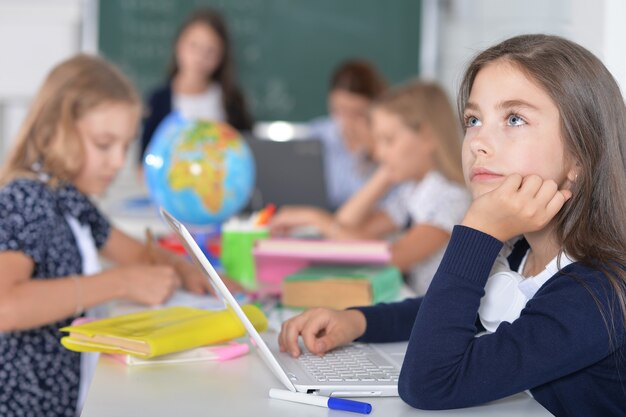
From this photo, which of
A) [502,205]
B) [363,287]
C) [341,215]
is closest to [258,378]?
[502,205]

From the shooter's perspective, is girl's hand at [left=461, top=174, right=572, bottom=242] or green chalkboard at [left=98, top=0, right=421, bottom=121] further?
green chalkboard at [left=98, top=0, right=421, bottom=121]

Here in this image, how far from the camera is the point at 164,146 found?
2.29 meters

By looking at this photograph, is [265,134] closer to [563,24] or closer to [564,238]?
[563,24]

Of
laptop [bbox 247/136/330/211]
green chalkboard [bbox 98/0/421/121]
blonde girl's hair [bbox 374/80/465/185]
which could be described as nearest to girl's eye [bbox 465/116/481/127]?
blonde girl's hair [bbox 374/80/465/185]

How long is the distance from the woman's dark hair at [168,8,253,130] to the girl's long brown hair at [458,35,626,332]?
10.8 feet

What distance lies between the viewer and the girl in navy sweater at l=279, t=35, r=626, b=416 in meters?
1.05

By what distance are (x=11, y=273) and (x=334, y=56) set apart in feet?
11.2

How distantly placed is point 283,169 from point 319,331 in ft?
6.26

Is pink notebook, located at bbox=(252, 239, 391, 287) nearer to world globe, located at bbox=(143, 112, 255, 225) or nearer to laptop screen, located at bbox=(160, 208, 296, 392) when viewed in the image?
world globe, located at bbox=(143, 112, 255, 225)

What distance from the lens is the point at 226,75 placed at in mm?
4422

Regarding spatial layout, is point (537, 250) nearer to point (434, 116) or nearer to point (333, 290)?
point (333, 290)

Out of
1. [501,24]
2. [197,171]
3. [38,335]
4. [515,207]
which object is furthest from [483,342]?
[501,24]

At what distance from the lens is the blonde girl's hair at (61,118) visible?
6.18 ft

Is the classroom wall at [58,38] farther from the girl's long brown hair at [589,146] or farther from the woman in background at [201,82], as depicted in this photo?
the girl's long brown hair at [589,146]
